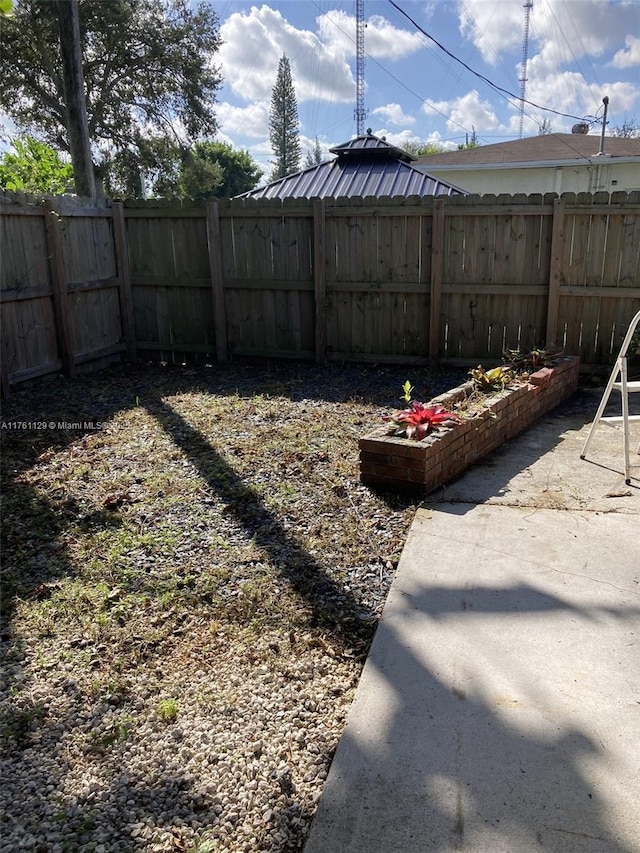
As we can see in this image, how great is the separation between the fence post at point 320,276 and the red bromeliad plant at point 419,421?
3633 millimetres

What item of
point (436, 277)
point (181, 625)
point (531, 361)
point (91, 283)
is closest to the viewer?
point (181, 625)

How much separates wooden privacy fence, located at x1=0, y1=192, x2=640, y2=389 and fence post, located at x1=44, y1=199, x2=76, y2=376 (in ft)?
0.05

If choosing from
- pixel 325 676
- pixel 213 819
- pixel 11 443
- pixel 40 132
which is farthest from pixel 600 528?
pixel 40 132

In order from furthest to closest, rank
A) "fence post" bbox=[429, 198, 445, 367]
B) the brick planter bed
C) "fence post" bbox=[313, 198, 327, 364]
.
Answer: "fence post" bbox=[313, 198, 327, 364], "fence post" bbox=[429, 198, 445, 367], the brick planter bed

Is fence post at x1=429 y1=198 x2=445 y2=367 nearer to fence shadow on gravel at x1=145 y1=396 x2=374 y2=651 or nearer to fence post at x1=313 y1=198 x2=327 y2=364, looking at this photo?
fence post at x1=313 y1=198 x2=327 y2=364

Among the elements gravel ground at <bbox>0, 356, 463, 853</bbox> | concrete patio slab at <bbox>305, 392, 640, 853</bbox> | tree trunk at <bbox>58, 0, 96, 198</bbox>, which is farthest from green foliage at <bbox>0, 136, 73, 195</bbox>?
concrete patio slab at <bbox>305, 392, 640, 853</bbox>

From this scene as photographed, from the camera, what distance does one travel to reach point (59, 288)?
6.82 metres

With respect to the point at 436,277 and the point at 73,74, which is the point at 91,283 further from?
the point at 436,277

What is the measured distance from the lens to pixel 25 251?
6395 mm

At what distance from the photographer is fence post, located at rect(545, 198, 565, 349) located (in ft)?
21.4

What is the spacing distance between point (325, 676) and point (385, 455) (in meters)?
1.72

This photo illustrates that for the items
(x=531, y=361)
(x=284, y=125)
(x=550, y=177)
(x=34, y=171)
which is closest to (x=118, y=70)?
(x=34, y=171)

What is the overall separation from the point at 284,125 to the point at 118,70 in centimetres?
4083

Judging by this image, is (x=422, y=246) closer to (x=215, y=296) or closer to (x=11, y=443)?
(x=215, y=296)
